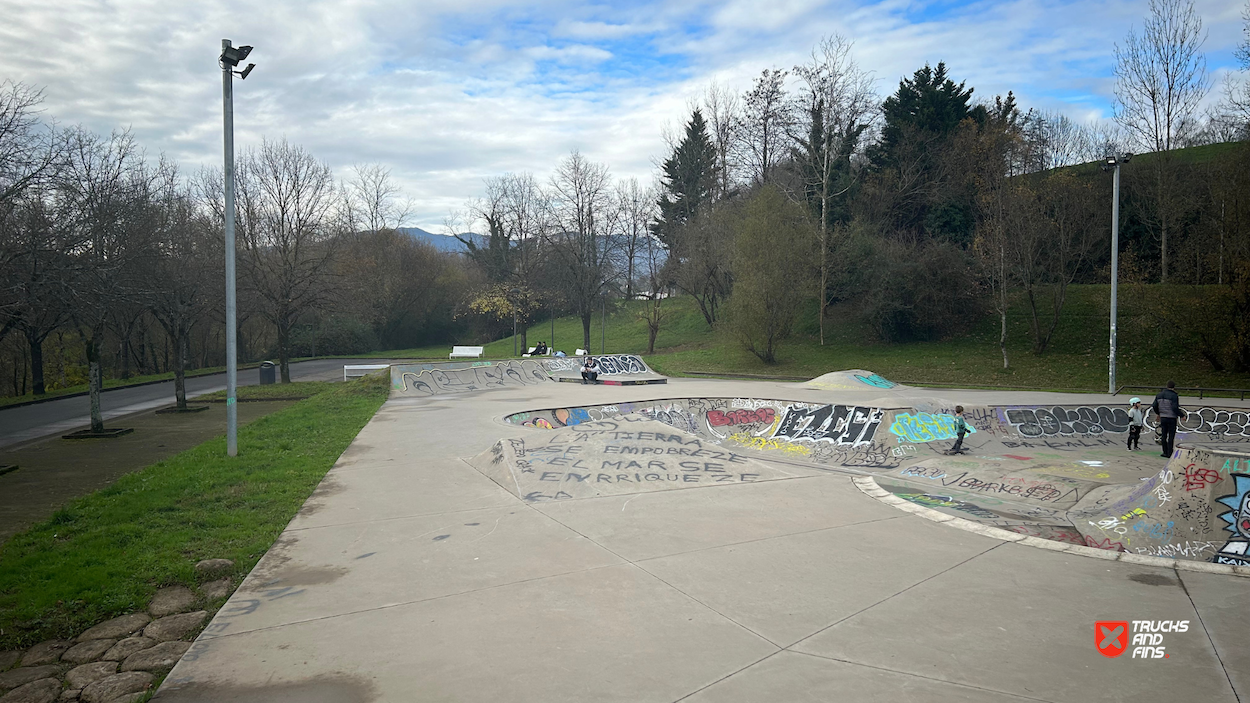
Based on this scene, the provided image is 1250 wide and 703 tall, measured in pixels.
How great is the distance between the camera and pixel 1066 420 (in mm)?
16078

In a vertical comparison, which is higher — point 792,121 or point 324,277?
point 792,121

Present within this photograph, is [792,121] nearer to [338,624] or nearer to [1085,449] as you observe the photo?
[1085,449]

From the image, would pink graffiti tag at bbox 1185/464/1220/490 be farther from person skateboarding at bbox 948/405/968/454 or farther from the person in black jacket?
the person in black jacket

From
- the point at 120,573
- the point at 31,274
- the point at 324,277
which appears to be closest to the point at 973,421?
the point at 120,573

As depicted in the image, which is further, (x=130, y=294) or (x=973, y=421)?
(x=130, y=294)

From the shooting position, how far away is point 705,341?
41.6 m

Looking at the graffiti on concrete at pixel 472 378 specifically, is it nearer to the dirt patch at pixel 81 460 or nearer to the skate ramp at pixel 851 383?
the dirt patch at pixel 81 460

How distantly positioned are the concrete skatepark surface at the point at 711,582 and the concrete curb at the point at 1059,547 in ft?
0.13

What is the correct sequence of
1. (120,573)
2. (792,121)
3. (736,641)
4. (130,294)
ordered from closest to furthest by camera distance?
(736,641), (120,573), (130,294), (792,121)

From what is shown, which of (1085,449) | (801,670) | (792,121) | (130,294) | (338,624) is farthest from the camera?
(792,121)

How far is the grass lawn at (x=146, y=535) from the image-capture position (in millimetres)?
5523

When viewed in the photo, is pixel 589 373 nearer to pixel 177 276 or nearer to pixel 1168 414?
pixel 177 276

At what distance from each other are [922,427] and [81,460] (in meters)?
17.0

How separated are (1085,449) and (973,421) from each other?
2339 millimetres
